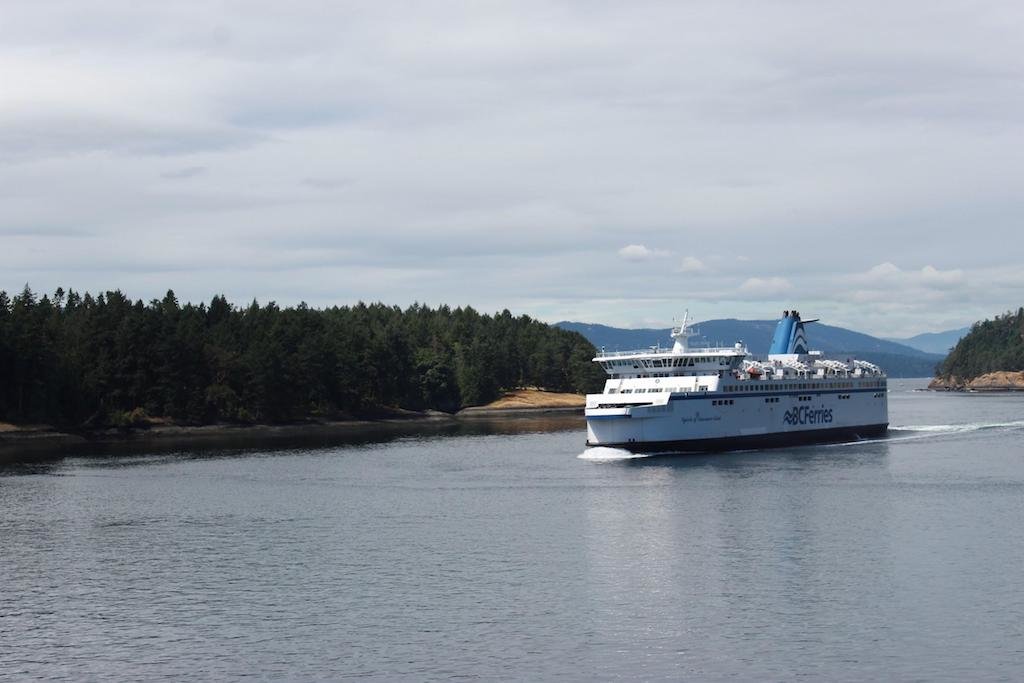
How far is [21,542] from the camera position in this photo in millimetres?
68875

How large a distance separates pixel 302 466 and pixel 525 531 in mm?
47166

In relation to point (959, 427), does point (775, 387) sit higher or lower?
higher

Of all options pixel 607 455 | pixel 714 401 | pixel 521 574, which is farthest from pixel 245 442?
pixel 521 574

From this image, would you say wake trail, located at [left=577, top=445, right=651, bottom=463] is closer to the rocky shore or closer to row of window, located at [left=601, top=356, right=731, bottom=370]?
row of window, located at [left=601, top=356, right=731, bottom=370]

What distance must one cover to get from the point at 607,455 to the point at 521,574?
53808 millimetres

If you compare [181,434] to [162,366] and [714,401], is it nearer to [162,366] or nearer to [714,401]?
[162,366]

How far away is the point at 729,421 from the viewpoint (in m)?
118

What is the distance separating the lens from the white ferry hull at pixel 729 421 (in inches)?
4365

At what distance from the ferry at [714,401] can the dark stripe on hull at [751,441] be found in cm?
9

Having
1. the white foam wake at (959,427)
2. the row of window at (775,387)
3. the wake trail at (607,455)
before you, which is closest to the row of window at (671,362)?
the row of window at (775,387)

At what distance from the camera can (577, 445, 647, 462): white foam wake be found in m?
111

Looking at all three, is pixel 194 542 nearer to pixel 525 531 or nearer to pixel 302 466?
pixel 525 531

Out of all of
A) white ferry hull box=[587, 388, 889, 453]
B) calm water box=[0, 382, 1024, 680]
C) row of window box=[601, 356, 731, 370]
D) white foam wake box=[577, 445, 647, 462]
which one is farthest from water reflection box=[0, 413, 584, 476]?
white ferry hull box=[587, 388, 889, 453]

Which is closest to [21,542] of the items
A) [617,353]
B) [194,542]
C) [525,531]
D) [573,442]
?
[194,542]
